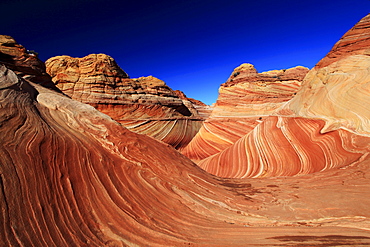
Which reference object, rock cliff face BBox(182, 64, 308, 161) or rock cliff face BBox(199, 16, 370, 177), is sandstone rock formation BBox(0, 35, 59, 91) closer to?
rock cliff face BBox(199, 16, 370, 177)

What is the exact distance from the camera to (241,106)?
13055 mm

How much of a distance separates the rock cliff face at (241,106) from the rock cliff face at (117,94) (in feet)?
13.5

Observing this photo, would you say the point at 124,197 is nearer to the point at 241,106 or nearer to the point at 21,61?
the point at 21,61

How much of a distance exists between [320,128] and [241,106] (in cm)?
684

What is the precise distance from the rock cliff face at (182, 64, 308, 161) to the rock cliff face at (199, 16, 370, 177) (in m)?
2.43

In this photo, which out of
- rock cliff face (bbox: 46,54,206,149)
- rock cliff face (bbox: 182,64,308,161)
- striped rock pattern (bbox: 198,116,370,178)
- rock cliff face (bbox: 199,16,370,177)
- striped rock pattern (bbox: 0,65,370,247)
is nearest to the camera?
striped rock pattern (bbox: 0,65,370,247)

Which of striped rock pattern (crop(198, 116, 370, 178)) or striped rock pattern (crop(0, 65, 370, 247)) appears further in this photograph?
striped rock pattern (crop(198, 116, 370, 178))

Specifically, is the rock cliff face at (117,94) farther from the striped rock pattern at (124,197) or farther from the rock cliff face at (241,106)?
the striped rock pattern at (124,197)

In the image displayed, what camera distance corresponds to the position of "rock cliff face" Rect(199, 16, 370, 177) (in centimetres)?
533

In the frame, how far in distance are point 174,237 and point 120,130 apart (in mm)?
2464

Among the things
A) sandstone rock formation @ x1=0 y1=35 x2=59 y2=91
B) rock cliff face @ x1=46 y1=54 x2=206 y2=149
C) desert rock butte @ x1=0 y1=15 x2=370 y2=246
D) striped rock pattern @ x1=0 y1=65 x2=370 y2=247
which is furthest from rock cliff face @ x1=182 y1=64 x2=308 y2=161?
sandstone rock formation @ x1=0 y1=35 x2=59 y2=91

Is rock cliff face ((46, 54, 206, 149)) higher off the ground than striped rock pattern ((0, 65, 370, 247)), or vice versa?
rock cliff face ((46, 54, 206, 149))

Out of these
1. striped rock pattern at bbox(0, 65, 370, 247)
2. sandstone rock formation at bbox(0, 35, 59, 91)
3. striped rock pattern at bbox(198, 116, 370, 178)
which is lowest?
striped rock pattern at bbox(0, 65, 370, 247)

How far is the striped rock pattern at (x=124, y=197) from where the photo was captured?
1.74 meters
